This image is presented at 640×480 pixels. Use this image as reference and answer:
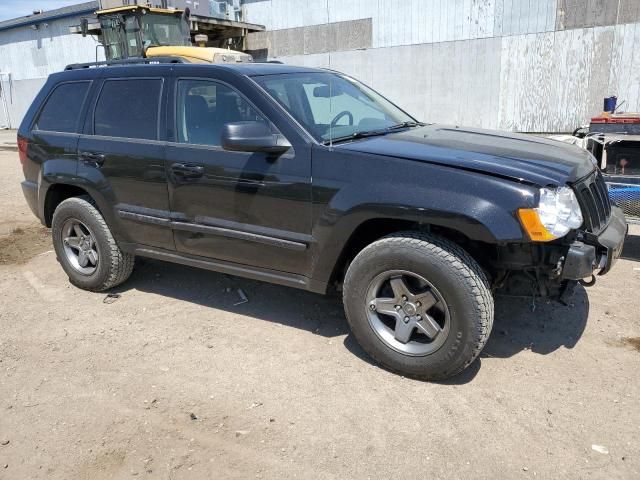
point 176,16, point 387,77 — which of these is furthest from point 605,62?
point 176,16

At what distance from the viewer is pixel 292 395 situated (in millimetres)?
3230

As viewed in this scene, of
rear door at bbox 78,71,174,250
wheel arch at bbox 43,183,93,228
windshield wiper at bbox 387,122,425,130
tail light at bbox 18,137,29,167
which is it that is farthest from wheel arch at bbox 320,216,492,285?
tail light at bbox 18,137,29,167

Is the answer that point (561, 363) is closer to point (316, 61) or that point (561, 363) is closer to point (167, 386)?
point (167, 386)

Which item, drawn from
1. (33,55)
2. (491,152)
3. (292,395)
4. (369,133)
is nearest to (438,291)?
(491,152)

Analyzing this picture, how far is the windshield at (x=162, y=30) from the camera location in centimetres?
1249

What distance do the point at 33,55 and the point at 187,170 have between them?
83.2 feet

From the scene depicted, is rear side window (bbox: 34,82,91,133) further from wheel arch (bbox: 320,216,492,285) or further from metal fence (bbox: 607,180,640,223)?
metal fence (bbox: 607,180,640,223)

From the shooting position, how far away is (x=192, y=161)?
3.87m

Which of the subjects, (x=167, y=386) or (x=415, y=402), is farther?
(x=167, y=386)

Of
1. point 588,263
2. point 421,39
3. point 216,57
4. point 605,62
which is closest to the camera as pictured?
point 588,263

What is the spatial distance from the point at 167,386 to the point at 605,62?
1344cm

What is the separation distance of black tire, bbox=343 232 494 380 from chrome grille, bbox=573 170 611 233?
71 cm

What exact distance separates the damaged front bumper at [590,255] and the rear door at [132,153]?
2.75m

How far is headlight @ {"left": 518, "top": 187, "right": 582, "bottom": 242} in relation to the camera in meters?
2.86
